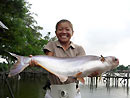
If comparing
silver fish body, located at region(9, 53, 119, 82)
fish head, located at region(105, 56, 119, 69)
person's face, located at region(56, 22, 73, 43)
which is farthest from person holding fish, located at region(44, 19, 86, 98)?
fish head, located at region(105, 56, 119, 69)

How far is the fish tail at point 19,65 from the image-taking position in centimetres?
210

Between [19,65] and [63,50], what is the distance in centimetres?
85

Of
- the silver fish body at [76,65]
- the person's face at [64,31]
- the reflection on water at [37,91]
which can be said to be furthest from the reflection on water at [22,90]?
the silver fish body at [76,65]

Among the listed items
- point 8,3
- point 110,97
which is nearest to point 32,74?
point 110,97

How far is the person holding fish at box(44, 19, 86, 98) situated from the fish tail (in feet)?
1.97

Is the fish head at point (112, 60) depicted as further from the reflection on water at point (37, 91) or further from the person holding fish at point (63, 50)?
the reflection on water at point (37, 91)

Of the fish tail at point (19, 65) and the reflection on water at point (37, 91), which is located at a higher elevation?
the fish tail at point (19, 65)

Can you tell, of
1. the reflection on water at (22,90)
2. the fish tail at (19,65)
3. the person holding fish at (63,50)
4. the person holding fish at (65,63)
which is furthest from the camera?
the reflection on water at (22,90)

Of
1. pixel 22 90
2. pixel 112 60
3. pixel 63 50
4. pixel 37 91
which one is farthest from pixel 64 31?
pixel 37 91

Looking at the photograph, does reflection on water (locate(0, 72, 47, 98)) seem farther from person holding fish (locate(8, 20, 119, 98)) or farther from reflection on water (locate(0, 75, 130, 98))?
person holding fish (locate(8, 20, 119, 98))

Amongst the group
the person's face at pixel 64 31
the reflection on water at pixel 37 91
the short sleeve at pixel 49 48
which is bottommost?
the reflection on water at pixel 37 91

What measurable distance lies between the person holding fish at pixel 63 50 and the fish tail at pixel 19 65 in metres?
0.60

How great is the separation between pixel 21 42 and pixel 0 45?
6.15 ft

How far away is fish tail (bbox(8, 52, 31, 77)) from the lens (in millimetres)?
2102
